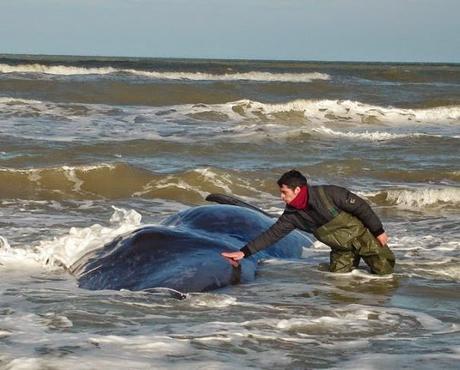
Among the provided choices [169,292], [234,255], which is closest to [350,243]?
[234,255]

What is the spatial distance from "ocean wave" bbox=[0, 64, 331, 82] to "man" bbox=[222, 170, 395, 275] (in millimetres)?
39258

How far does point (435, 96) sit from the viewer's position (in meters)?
39.2

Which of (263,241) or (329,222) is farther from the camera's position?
(329,222)

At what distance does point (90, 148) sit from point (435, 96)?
75.9 feet

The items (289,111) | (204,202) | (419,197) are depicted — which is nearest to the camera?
(204,202)

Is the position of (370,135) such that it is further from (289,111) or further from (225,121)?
(289,111)

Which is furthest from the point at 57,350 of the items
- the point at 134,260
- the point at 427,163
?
the point at 427,163

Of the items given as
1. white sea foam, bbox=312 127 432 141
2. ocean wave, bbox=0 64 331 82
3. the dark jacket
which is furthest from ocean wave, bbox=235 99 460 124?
the dark jacket

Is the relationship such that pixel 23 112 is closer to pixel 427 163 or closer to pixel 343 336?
pixel 427 163

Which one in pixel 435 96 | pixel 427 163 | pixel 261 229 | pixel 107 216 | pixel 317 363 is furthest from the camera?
pixel 435 96

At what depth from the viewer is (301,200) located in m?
7.69

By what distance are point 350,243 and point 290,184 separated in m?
0.85

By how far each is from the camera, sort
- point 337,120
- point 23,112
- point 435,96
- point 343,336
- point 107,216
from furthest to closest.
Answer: point 435,96 → point 337,120 → point 23,112 → point 107,216 → point 343,336

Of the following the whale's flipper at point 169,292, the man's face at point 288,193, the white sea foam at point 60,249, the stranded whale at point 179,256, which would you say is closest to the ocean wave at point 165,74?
the white sea foam at point 60,249
